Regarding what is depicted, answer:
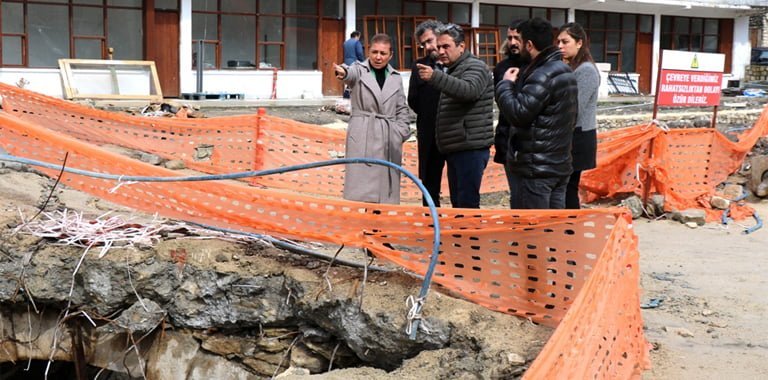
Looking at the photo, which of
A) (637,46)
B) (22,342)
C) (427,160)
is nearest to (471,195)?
(427,160)

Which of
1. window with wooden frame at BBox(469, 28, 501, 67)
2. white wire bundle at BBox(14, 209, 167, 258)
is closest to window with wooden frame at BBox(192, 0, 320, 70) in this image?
window with wooden frame at BBox(469, 28, 501, 67)

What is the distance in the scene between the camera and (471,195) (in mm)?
5898

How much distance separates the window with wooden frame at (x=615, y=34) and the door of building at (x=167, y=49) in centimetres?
1356

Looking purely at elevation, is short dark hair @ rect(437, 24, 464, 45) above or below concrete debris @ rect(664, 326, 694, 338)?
above

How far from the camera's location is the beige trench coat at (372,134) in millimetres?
5621

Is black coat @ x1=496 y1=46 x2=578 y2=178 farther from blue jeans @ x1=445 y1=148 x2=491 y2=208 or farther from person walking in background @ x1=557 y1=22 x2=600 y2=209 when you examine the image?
person walking in background @ x1=557 y1=22 x2=600 y2=209

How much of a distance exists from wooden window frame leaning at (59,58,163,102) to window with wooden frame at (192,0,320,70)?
5.03 ft

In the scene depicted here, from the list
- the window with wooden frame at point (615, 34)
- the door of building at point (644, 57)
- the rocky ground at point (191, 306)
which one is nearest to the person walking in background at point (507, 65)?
the rocky ground at point (191, 306)

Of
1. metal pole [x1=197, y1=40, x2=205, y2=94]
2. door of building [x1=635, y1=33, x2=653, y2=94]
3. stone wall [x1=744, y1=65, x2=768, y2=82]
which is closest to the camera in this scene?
metal pole [x1=197, y1=40, x2=205, y2=94]

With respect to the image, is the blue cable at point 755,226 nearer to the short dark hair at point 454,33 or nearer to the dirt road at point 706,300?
the dirt road at point 706,300

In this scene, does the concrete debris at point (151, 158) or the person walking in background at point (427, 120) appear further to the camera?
the concrete debris at point (151, 158)

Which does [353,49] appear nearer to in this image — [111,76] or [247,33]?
[247,33]

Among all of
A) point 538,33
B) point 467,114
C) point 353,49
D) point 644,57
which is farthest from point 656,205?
point 644,57

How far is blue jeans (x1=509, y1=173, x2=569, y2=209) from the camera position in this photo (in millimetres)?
5113
